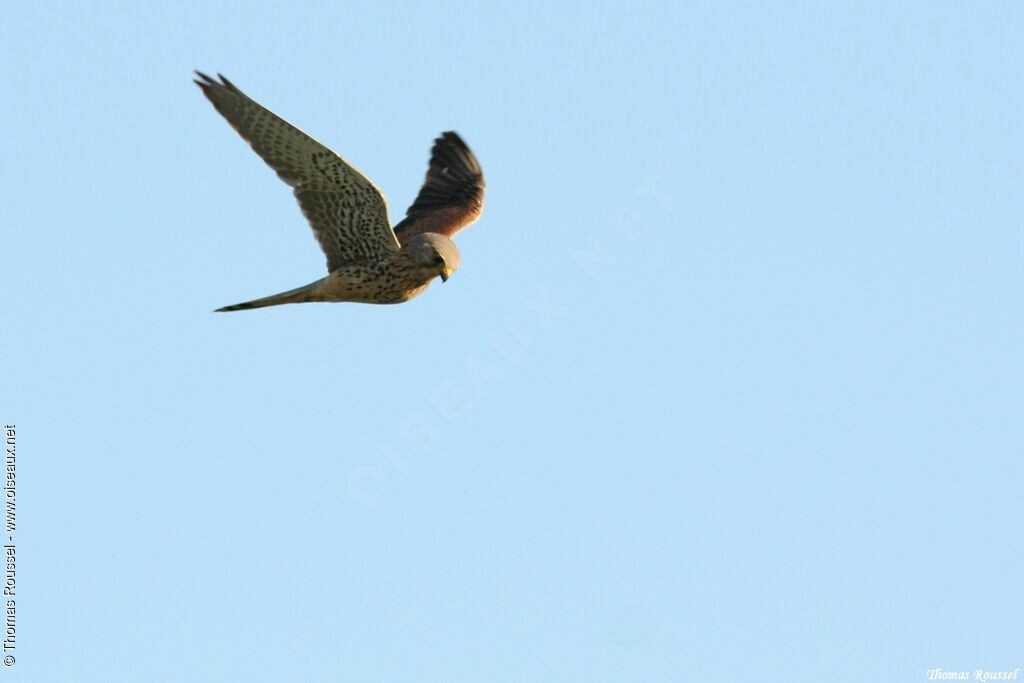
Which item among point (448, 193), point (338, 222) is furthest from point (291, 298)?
point (448, 193)

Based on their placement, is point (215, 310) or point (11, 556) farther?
point (11, 556)

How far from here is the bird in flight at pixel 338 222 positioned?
36.6 feet

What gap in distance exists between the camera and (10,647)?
12180mm

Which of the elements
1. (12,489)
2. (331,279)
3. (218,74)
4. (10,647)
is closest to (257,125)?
(218,74)

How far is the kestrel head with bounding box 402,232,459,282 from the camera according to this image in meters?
11.8

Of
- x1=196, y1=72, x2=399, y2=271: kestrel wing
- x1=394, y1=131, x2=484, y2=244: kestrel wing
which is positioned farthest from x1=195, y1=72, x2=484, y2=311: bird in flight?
x1=394, y1=131, x2=484, y2=244: kestrel wing

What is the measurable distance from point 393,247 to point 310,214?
0.73m

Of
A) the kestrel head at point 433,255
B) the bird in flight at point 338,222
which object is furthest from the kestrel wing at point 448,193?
the kestrel head at point 433,255

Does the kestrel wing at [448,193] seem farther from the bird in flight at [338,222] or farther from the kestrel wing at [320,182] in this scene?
the kestrel wing at [320,182]

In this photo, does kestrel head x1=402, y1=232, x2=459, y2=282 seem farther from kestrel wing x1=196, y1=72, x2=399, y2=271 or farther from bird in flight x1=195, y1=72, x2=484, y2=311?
kestrel wing x1=196, y1=72, x2=399, y2=271

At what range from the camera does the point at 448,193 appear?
50.3 feet

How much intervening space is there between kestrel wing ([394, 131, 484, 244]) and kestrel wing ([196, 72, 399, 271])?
190 cm

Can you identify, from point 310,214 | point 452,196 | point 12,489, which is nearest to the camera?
point 310,214

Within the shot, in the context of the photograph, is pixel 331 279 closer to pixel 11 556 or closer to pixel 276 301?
pixel 276 301
